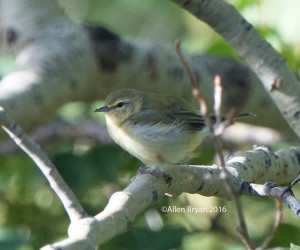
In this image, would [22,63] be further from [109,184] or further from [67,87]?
[109,184]

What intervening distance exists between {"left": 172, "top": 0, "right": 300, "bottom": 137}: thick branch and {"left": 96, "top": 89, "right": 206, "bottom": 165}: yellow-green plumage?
0.39m

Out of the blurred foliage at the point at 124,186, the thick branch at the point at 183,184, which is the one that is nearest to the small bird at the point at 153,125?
the thick branch at the point at 183,184

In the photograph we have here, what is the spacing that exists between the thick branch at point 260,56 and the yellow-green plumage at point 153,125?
391mm

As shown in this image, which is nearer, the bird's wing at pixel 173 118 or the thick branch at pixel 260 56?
the thick branch at pixel 260 56

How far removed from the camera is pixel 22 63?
140 inches

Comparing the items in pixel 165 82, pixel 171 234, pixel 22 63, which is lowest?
pixel 171 234

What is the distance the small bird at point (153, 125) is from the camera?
9.62ft

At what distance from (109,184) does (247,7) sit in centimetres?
125

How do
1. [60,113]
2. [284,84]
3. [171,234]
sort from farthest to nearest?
[60,113], [171,234], [284,84]

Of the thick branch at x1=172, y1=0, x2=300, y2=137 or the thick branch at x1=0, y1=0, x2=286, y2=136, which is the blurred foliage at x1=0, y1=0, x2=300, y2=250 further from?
the thick branch at x1=172, y1=0, x2=300, y2=137

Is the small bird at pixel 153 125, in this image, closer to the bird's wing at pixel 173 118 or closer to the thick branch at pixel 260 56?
the bird's wing at pixel 173 118

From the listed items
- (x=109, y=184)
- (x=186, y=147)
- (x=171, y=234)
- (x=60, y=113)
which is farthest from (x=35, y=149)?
(x=60, y=113)

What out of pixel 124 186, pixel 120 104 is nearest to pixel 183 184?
pixel 120 104

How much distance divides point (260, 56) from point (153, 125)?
1.79 feet
